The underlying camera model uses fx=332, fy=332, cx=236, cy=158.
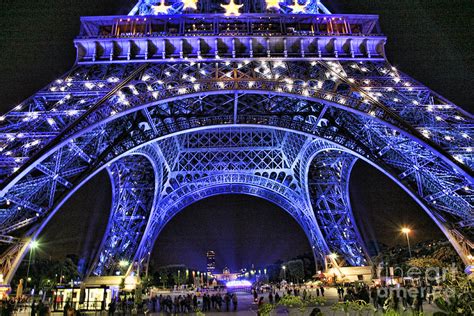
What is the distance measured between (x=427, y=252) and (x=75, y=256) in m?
66.5

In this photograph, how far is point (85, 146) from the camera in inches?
Answer: 850

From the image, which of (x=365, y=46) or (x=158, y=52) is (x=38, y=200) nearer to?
(x=158, y=52)

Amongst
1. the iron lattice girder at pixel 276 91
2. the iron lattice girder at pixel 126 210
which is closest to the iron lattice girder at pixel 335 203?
the iron lattice girder at pixel 276 91

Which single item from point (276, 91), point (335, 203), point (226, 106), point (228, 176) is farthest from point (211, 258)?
point (276, 91)

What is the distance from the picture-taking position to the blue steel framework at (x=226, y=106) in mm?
17938

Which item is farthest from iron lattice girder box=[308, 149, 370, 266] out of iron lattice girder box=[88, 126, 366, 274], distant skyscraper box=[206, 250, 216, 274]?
distant skyscraper box=[206, 250, 216, 274]

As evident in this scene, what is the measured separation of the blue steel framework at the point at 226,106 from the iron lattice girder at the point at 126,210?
262cm

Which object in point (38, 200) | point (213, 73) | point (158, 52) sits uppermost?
point (158, 52)

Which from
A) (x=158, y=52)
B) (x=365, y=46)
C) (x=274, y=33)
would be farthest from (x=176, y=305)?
(x=365, y=46)

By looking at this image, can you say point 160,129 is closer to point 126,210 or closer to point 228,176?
point 126,210

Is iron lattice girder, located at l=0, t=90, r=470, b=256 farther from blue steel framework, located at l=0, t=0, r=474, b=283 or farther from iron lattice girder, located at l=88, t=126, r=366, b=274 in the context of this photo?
iron lattice girder, located at l=88, t=126, r=366, b=274

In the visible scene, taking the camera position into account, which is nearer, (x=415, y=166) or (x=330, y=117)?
(x=415, y=166)

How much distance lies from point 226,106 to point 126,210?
16796 mm

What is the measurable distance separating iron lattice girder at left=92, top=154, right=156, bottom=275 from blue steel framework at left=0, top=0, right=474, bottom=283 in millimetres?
2619
